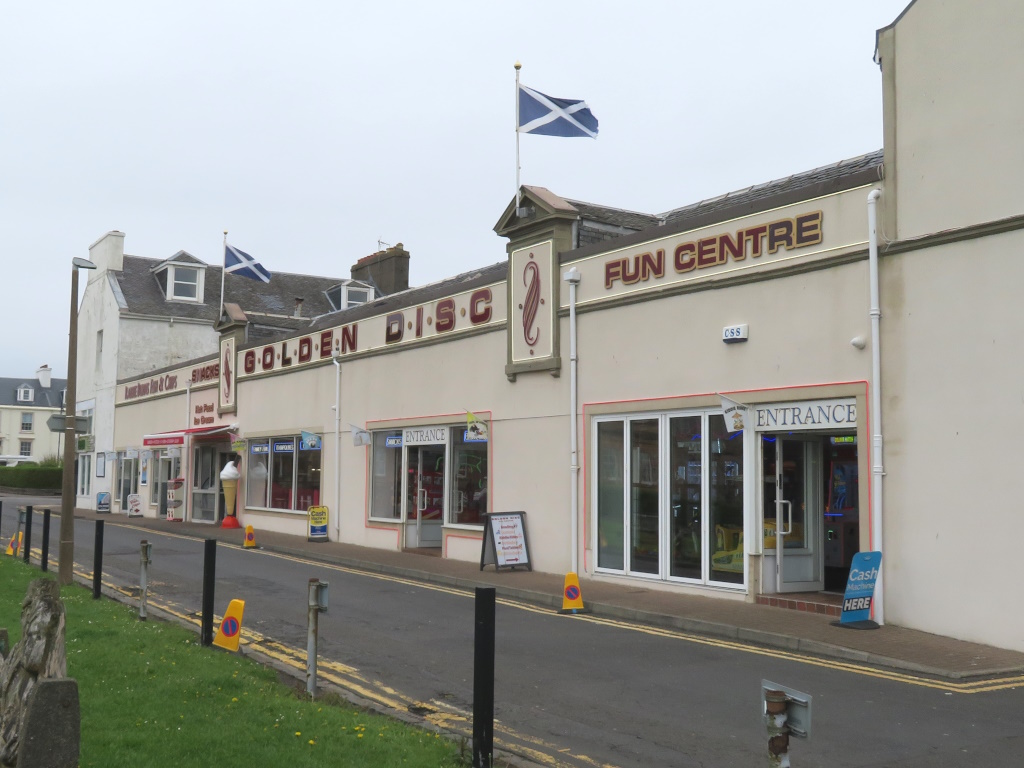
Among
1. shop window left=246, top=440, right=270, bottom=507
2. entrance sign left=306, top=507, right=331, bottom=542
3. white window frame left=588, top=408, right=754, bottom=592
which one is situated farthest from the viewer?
shop window left=246, top=440, right=270, bottom=507

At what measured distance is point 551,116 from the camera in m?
17.7

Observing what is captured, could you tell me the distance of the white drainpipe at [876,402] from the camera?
1203cm

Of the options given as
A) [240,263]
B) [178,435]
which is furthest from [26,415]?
[240,263]

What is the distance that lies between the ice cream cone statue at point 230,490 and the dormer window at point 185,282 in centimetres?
1597

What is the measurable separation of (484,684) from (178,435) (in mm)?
28368

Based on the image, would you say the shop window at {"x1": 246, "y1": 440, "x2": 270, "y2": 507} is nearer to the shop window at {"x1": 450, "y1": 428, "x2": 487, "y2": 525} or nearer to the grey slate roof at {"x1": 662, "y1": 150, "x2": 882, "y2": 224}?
the shop window at {"x1": 450, "y1": 428, "x2": 487, "y2": 525}

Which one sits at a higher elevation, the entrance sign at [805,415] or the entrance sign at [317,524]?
the entrance sign at [805,415]

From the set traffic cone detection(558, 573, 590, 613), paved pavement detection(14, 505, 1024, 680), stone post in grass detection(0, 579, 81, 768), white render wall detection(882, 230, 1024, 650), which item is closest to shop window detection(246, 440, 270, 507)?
paved pavement detection(14, 505, 1024, 680)

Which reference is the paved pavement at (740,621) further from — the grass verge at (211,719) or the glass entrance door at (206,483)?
the glass entrance door at (206,483)

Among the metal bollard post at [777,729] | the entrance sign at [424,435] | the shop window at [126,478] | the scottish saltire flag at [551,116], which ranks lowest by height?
the metal bollard post at [777,729]

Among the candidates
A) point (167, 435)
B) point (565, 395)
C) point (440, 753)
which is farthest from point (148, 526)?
point (440, 753)

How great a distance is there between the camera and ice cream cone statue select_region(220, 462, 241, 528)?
2927 centimetres

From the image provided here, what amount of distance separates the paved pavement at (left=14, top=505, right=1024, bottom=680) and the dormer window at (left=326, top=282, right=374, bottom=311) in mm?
25278

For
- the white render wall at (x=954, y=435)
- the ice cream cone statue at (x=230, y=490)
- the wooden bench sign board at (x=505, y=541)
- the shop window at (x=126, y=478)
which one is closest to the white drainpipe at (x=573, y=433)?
the wooden bench sign board at (x=505, y=541)
